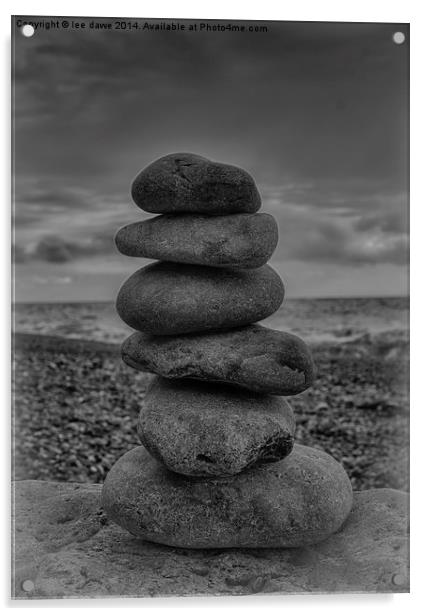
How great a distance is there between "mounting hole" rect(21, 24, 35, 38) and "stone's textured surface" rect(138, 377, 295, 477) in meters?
3.14

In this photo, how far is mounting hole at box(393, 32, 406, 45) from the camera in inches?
271

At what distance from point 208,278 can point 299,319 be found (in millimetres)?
3483

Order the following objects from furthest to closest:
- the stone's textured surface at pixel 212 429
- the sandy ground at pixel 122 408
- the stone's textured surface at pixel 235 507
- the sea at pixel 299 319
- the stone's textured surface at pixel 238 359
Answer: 1. the sandy ground at pixel 122 408
2. the sea at pixel 299 319
3. the stone's textured surface at pixel 235 507
4. the stone's textured surface at pixel 238 359
5. the stone's textured surface at pixel 212 429

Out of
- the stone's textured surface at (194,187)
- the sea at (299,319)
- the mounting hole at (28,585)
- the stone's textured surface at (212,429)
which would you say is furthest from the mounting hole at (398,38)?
the mounting hole at (28,585)

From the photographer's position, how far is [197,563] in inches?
276

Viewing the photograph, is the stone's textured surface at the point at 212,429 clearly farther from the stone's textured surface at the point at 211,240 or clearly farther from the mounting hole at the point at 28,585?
the mounting hole at the point at 28,585

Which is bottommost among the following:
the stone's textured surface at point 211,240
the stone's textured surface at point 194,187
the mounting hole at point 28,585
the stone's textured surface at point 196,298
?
the mounting hole at point 28,585

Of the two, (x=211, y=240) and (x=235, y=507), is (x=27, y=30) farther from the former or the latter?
(x=235, y=507)

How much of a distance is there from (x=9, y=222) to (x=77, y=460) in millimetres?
3659

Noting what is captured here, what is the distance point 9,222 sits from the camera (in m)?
6.78

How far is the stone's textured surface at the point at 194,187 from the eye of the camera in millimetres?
6812

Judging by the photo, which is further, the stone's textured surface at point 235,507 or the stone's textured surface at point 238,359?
the stone's textured surface at point 235,507
